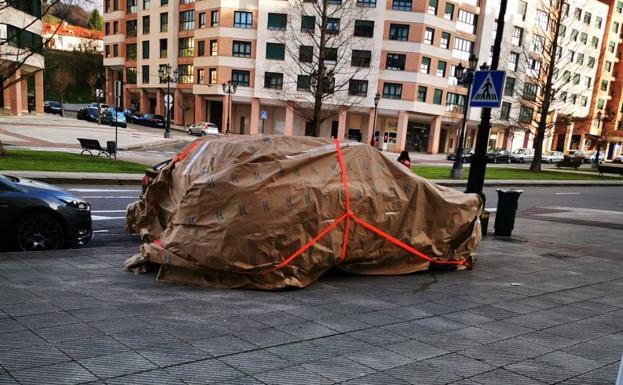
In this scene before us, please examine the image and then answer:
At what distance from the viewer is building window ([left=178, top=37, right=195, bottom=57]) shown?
5869 cm

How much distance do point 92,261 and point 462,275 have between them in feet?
17.0

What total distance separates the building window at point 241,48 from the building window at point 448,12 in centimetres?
2175

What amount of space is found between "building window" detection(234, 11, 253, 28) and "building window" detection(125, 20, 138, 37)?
21.1m

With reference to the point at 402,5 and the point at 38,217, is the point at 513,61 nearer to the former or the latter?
the point at 402,5

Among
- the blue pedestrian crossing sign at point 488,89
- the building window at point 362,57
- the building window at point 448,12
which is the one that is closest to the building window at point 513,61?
the building window at point 448,12

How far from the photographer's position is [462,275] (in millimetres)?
6949

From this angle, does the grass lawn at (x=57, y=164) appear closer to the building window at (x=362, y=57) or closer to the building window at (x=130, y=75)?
the building window at (x=362, y=57)

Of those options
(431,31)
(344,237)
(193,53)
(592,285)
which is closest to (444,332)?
(344,237)

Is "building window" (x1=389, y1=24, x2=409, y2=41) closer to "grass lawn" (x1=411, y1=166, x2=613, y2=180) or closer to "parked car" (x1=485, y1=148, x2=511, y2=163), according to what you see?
"parked car" (x1=485, y1=148, x2=511, y2=163)

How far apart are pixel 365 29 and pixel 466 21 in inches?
513

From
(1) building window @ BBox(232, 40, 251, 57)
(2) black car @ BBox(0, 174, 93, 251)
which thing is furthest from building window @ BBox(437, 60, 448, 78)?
(2) black car @ BBox(0, 174, 93, 251)

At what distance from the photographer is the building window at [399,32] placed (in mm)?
50719

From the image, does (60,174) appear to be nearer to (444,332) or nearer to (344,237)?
(344,237)

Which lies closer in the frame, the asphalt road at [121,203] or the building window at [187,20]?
the asphalt road at [121,203]
